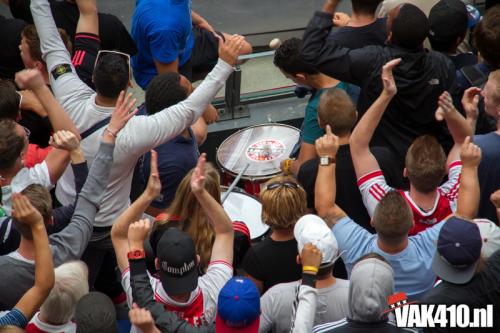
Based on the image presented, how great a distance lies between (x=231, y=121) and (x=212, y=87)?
91.2 inches

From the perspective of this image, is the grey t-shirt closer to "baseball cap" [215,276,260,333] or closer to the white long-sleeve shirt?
"baseball cap" [215,276,260,333]

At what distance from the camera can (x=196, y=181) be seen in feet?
11.8

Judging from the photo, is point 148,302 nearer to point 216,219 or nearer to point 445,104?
point 216,219

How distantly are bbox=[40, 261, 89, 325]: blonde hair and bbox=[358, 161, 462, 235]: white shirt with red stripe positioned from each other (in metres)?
1.48

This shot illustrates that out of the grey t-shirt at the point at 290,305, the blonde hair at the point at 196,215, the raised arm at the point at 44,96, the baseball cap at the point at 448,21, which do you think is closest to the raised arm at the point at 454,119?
the baseball cap at the point at 448,21

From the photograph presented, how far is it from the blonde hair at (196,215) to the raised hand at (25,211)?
0.75m

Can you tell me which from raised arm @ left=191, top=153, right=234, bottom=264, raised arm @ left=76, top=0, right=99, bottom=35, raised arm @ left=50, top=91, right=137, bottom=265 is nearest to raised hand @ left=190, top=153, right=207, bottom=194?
raised arm @ left=191, top=153, right=234, bottom=264

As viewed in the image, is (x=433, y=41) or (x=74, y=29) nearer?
(x=433, y=41)

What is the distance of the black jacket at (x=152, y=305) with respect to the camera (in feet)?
10.3

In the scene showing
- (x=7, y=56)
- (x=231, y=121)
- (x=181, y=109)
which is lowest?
(x=231, y=121)

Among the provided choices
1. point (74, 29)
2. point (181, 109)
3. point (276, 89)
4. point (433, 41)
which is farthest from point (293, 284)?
point (276, 89)

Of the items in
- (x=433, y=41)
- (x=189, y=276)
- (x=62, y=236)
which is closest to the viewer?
(x=189, y=276)

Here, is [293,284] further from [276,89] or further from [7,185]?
[276,89]

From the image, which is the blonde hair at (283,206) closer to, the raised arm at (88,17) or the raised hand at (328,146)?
the raised hand at (328,146)
